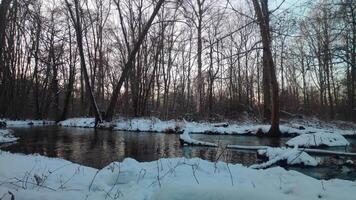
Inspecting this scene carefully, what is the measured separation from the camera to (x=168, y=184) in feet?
14.4

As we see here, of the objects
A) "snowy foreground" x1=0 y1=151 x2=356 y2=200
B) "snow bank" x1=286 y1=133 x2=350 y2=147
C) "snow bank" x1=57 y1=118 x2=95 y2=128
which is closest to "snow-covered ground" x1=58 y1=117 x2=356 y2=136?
"snow bank" x1=57 y1=118 x2=95 y2=128

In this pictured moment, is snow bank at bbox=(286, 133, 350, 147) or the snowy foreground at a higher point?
snow bank at bbox=(286, 133, 350, 147)

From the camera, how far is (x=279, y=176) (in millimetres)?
5965

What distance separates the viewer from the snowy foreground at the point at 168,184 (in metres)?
4.04

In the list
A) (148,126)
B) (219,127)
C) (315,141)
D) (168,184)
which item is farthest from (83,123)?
(168,184)

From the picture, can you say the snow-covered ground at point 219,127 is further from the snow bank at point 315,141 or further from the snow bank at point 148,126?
the snow bank at point 315,141

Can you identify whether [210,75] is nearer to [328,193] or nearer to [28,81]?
[328,193]

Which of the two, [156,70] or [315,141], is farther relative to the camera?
[156,70]

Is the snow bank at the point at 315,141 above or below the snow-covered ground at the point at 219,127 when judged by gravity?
below

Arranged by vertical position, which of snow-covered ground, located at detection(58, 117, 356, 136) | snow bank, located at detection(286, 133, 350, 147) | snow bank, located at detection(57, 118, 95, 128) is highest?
snow bank, located at detection(57, 118, 95, 128)

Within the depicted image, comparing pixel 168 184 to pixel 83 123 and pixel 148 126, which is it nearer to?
pixel 148 126

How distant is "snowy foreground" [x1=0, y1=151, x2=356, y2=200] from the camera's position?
4035mm

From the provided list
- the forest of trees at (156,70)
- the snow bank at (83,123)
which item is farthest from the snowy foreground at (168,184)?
the snow bank at (83,123)

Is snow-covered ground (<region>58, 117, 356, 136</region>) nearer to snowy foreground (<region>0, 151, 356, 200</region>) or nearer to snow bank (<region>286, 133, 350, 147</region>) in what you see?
snow bank (<region>286, 133, 350, 147</region>)
